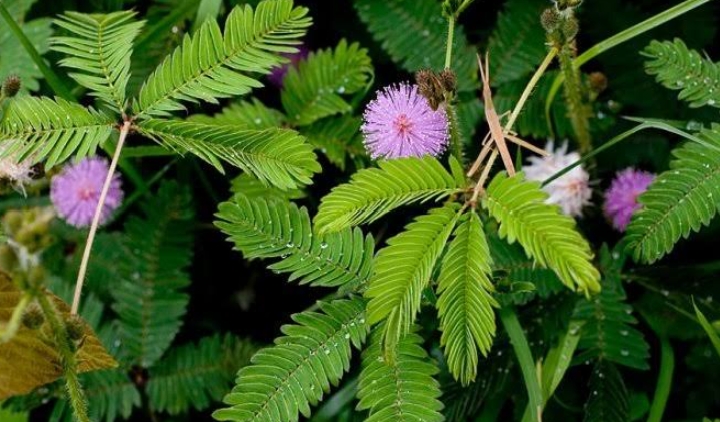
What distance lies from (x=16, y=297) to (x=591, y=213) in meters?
1.13

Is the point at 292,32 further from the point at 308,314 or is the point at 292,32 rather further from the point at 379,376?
the point at 379,376

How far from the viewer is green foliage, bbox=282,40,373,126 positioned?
167 centimetres

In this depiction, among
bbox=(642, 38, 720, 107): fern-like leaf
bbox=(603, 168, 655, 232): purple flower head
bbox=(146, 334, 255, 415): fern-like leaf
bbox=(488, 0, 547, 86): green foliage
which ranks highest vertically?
bbox=(488, 0, 547, 86): green foliage

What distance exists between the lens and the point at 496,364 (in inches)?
59.8

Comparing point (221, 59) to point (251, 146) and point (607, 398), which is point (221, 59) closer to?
point (251, 146)

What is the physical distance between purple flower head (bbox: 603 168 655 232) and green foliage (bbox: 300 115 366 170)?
0.52m

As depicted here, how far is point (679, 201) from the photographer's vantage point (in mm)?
1349

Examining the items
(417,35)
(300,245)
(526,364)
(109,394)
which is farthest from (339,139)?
(109,394)

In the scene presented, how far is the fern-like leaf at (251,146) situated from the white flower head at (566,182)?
57 centimetres

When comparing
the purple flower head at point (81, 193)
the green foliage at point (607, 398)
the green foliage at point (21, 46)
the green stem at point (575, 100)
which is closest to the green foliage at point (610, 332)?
the green foliage at point (607, 398)

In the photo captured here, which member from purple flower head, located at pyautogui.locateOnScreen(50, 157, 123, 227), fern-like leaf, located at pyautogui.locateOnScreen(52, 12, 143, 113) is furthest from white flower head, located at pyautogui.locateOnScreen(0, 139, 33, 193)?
purple flower head, located at pyautogui.locateOnScreen(50, 157, 123, 227)

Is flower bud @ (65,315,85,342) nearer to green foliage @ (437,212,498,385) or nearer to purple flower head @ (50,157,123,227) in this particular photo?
green foliage @ (437,212,498,385)

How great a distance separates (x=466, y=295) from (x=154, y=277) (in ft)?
2.71

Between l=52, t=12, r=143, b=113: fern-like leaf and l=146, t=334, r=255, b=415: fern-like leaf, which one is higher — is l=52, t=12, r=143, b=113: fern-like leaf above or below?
above
